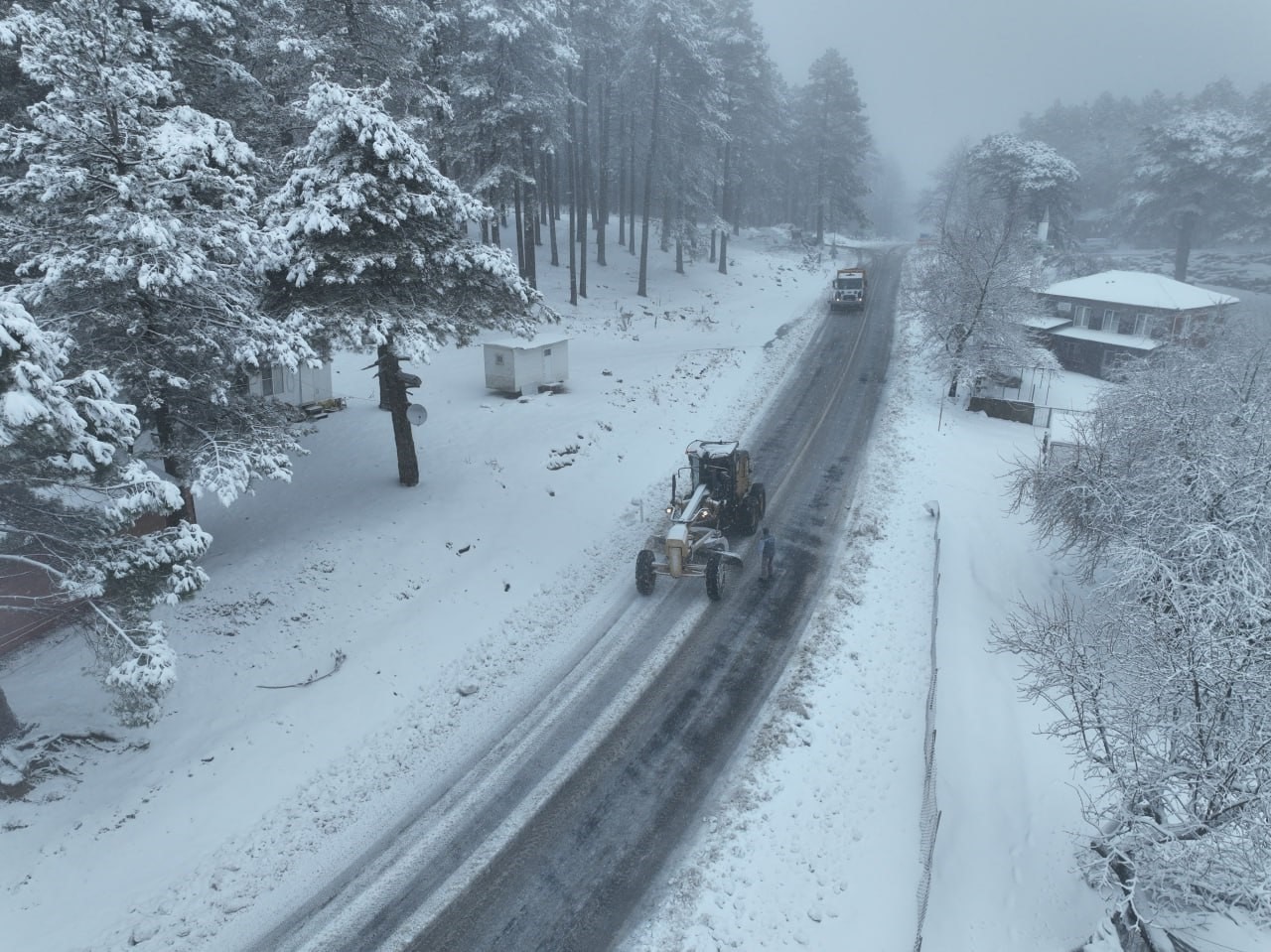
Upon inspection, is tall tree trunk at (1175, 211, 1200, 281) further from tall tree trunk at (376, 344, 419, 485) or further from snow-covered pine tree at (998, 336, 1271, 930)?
tall tree trunk at (376, 344, 419, 485)

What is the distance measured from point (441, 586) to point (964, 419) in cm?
2413

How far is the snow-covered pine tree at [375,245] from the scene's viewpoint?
15.8m

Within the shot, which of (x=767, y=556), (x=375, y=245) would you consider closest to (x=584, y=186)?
(x=375, y=245)

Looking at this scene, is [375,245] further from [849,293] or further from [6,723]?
[849,293]

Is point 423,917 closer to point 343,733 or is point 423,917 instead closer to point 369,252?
point 343,733

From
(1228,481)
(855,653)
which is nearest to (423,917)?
(855,653)

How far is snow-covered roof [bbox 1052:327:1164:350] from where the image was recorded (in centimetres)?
3866

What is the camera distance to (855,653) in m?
15.6

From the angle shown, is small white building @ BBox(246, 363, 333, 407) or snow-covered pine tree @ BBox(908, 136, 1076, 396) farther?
snow-covered pine tree @ BBox(908, 136, 1076, 396)

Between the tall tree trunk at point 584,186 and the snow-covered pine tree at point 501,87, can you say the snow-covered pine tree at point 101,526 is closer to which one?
the snow-covered pine tree at point 501,87

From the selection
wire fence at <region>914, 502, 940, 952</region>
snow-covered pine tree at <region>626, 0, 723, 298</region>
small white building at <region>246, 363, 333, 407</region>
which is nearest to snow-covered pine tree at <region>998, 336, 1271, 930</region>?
wire fence at <region>914, 502, 940, 952</region>

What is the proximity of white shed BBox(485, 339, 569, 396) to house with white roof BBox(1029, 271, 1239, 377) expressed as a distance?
28710 mm

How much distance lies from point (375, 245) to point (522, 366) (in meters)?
10.9

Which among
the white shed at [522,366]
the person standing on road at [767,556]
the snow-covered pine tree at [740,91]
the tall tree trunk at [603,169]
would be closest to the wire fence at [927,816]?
the person standing on road at [767,556]
